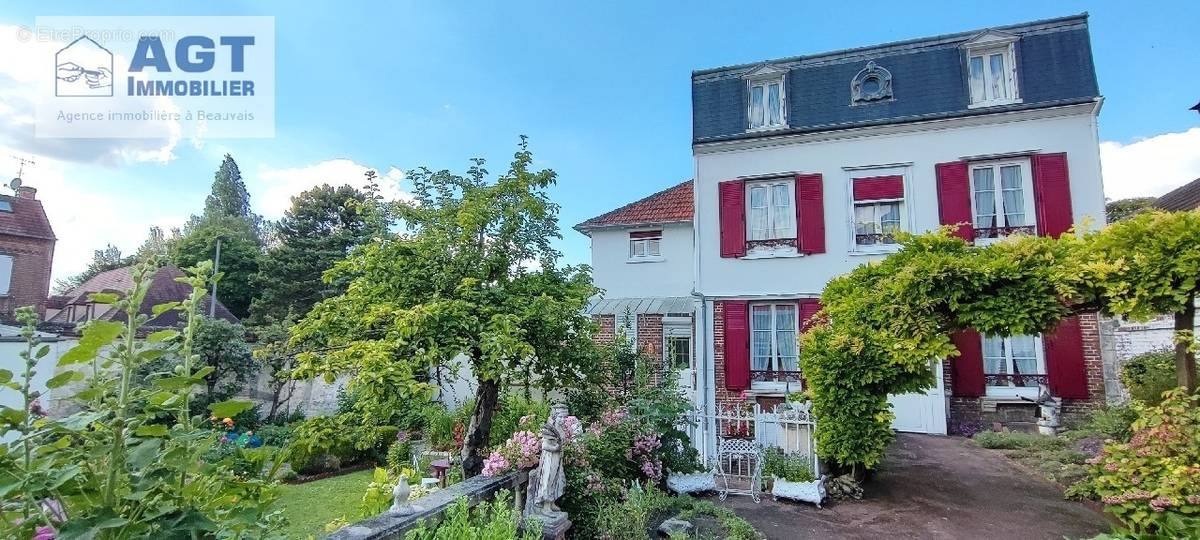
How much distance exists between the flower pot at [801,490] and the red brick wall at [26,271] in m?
28.8

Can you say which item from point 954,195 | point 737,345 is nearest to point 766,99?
point 954,195

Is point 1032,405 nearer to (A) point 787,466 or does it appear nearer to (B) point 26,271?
(A) point 787,466

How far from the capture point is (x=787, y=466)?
770cm

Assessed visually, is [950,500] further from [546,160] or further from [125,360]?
[125,360]

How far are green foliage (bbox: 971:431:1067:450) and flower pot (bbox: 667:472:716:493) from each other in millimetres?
6510

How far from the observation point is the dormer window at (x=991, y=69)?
11500mm

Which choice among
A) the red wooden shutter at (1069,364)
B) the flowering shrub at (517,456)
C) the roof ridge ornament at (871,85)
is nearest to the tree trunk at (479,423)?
the flowering shrub at (517,456)

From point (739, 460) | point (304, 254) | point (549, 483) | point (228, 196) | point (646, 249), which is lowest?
point (739, 460)

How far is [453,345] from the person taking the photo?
17.6 feet

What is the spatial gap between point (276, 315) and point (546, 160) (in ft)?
76.5

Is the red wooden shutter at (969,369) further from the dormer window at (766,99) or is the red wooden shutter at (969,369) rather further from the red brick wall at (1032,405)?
the dormer window at (766,99)

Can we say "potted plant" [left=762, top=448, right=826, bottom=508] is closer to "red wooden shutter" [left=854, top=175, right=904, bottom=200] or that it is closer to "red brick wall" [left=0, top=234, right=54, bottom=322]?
"red wooden shutter" [left=854, top=175, right=904, bottom=200]

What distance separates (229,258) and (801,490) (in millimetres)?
31890

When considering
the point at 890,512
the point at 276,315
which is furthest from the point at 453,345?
the point at 276,315
